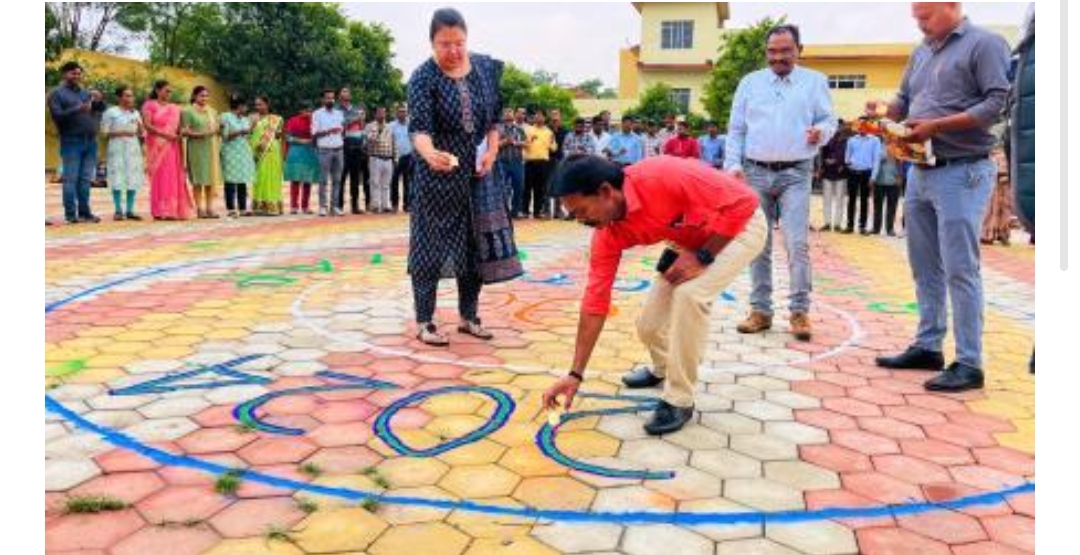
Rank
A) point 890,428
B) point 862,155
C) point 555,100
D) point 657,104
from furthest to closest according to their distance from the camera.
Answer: point 555,100 < point 657,104 < point 862,155 < point 890,428

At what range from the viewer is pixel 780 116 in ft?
16.1

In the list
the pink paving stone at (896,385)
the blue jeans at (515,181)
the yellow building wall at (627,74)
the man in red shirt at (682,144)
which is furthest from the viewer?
the yellow building wall at (627,74)

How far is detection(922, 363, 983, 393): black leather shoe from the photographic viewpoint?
13.1 feet

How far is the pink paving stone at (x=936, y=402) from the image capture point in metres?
3.77

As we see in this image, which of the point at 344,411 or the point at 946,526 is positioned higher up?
the point at 344,411

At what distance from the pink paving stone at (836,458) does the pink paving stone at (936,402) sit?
84 centimetres

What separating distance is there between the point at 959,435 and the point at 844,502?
40.7 inches

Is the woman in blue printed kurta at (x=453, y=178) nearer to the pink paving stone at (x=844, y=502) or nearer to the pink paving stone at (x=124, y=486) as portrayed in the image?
the pink paving stone at (x=124, y=486)

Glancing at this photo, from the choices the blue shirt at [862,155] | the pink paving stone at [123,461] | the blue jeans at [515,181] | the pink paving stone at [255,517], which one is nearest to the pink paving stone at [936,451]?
the pink paving stone at [255,517]

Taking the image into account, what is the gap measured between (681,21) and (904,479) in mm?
38923

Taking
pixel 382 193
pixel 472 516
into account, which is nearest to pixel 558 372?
pixel 472 516

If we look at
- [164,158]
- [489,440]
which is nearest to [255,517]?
[489,440]

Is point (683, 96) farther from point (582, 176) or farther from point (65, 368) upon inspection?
point (582, 176)

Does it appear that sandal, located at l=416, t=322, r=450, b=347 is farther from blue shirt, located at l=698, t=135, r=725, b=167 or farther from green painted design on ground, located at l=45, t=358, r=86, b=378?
blue shirt, located at l=698, t=135, r=725, b=167
